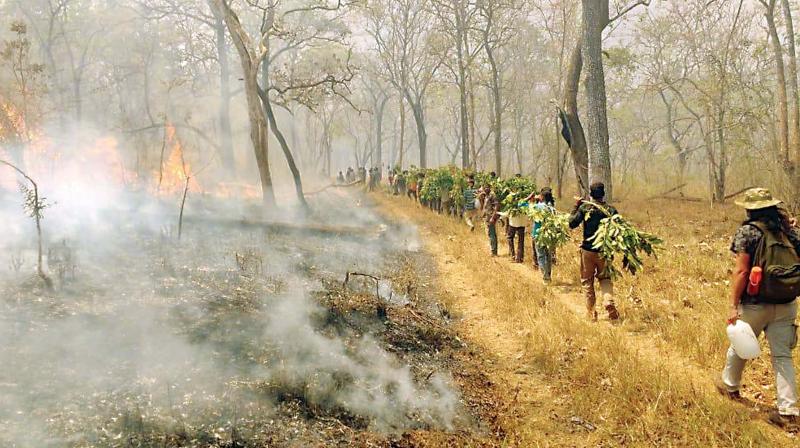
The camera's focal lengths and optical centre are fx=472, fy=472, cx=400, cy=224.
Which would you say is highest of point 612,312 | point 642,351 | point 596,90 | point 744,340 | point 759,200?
point 596,90

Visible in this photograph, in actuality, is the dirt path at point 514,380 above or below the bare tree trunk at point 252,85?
below

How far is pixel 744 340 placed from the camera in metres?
3.92

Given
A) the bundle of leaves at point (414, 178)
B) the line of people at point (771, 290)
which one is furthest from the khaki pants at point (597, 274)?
the bundle of leaves at point (414, 178)

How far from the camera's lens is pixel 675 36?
28.0 metres

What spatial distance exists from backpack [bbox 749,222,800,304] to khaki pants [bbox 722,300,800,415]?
0.36 ft

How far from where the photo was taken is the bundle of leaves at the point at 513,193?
10844 mm

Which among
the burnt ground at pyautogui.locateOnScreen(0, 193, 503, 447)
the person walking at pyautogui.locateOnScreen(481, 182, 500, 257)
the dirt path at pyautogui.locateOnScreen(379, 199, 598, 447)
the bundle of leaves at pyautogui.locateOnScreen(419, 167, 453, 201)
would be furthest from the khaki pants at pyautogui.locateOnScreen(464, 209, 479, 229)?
the burnt ground at pyautogui.locateOnScreen(0, 193, 503, 447)

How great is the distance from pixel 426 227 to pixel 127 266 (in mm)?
9793

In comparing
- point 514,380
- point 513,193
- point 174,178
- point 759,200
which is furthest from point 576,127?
point 174,178

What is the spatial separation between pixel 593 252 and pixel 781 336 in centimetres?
281

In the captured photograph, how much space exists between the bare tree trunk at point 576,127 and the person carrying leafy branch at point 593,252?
797 cm

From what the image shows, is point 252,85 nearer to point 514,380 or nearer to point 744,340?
point 514,380

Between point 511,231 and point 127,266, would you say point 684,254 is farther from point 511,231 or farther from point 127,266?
point 127,266

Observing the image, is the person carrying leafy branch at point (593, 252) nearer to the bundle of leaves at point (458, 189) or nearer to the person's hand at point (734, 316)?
the person's hand at point (734, 316)
